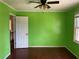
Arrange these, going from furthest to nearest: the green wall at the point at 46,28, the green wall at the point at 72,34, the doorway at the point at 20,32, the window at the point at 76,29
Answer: the green wall at the point at 46,28
the doorway at the point at 20,32
the window at the point at 76,29
the green wall at the point at 72,34

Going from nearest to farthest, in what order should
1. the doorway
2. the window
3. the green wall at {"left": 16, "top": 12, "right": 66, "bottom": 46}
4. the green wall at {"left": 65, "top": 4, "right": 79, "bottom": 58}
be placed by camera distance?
the green wall at {"left": 65, "top": 4, "right": 79, "bottom": 58}
the window
the doorway
the green wall at {"left": 16, "top": 12, "right": 66, "bottom": 46}

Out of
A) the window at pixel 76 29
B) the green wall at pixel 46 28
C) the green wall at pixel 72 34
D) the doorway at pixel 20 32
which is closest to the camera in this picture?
the green wall at pixel 72 34

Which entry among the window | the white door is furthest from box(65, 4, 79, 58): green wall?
the white door

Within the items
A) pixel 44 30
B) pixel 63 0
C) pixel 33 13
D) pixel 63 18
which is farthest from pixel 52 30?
pixel 63 0

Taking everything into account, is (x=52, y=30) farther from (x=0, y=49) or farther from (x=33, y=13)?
(x=0, y=49)

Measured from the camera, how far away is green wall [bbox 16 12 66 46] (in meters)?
8.33

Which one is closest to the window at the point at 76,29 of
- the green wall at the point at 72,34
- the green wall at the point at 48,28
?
the green wall at the point at 72,34

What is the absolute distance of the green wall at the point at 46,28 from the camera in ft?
27.3

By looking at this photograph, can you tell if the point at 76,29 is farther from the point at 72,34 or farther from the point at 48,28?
the point at 48,28

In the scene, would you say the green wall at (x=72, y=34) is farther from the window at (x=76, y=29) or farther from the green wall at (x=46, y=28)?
the green wall at (x=46, y=28)

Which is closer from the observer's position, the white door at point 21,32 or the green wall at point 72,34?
the green wall at point 72,34

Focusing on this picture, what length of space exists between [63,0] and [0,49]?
9.57 ft

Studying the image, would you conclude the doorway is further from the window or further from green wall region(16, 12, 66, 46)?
the window

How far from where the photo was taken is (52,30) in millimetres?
8406
